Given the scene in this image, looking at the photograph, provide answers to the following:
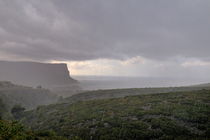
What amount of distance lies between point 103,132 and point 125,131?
177 centimetres

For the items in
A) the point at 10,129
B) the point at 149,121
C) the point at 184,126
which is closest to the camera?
the point at 10,129

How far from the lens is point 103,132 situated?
11273mm

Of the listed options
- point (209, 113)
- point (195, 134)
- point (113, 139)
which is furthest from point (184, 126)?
point (113, 139)

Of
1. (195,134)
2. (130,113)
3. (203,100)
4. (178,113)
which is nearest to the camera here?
(195,134)

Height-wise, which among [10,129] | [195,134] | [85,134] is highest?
[10,129]

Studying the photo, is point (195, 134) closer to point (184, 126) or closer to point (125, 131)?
point (184, 126)

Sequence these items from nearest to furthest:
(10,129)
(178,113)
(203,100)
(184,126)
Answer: (10,129) < (184,126) < (178,113) < (203,100)

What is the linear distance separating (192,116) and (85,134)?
928 cm

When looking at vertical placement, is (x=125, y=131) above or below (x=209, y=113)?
below

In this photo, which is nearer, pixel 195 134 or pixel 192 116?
pixel 195 134

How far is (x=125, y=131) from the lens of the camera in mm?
10828

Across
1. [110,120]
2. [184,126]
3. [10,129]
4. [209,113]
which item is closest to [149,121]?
[184,126]

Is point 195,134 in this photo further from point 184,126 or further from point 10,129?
point 10,129

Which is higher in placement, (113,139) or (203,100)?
(203,100)
